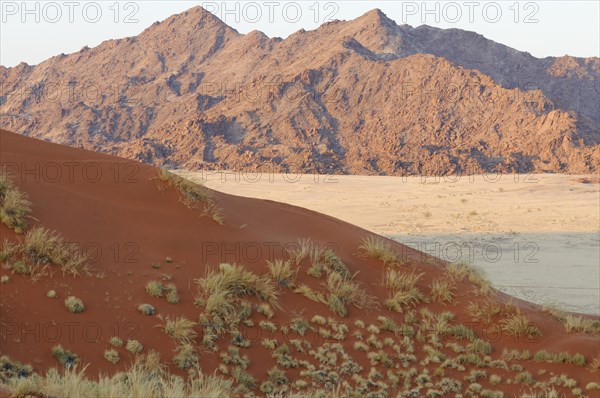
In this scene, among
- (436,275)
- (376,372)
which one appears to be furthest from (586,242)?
(376,372)

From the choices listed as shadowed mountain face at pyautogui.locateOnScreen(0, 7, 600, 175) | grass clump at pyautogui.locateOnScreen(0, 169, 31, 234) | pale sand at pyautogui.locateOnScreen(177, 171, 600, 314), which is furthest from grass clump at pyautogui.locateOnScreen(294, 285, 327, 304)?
shadowed mountain face at pyautogui.locateOnScreen(0, 7, 600, 175)

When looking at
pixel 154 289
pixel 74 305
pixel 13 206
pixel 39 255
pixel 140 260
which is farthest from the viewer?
pixel 140 260

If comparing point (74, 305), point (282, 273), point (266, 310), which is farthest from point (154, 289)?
point (282, 273)

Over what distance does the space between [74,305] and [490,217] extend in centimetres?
2831

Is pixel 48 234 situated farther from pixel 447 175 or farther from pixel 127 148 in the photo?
pixel 127 148

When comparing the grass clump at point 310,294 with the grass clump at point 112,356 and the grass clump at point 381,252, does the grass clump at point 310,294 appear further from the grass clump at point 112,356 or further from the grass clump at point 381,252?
the grass clump at point 112,356

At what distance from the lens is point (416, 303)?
10844 millimetres

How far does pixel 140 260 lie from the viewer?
31.4 feet

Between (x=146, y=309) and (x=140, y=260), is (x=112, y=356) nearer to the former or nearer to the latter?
(x=146, y=309)

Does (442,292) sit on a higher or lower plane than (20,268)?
lower

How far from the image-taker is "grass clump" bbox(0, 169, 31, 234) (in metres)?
8.92

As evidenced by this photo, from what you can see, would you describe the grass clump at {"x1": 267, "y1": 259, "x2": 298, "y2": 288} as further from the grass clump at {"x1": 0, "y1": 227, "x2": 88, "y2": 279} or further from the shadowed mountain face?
the shadowed mountain face

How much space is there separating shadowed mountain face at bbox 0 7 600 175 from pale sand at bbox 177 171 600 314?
1289 cm

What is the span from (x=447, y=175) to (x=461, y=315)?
51286 millimetres
